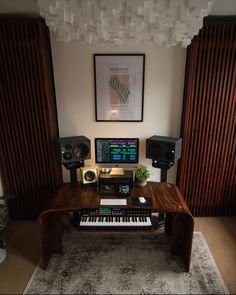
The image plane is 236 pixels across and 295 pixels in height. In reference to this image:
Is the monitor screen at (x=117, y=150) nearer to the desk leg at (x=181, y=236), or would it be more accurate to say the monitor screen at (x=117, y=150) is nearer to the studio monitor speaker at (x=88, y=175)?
the studio monitor speaker at (x=88, y=175)

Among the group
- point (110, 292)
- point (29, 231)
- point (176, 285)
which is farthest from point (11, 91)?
point (176, 285)

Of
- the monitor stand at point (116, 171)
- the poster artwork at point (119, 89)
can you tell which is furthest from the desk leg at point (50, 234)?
the poster artwork at point (119, 89)

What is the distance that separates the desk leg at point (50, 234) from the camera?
216 cm

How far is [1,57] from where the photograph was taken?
236 centimetres

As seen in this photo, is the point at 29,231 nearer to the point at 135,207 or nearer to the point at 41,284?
the point at 41,284

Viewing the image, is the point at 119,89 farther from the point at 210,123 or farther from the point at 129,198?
the point at 129,198

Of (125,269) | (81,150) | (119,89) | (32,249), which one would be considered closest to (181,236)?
(125,269)

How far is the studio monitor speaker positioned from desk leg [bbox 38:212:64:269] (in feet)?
1.56

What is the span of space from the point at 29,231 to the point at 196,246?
2131 millimetres

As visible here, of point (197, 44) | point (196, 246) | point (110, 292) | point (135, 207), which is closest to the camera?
point (110, 292)

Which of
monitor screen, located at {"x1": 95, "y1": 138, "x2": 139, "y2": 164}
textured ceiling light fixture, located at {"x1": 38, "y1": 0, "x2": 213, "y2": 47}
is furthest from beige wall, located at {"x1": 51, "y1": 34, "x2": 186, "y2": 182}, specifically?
textured ceiling light fixture, located at {"x1": 38, "y1": 0, "x2": 213, "y2": 47}

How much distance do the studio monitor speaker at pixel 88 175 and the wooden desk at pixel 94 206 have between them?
96 mm

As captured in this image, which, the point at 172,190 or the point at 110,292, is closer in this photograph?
the point at 110,292

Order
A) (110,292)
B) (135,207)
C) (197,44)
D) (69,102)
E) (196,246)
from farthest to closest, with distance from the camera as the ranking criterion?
(69,102) < (196,246) < (197,44) < (135,207) < (110,292)
